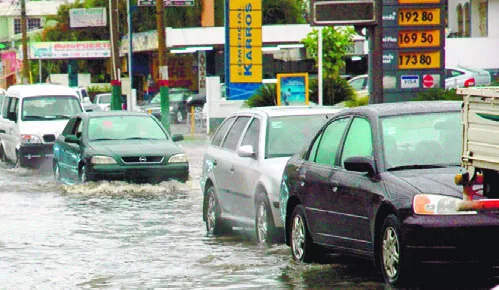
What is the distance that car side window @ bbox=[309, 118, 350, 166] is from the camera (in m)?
11.4

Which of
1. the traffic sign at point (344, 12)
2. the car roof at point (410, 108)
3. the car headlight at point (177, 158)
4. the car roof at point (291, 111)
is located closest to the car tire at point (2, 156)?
the car headlight at point (177, 158)

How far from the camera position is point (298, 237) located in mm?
11969

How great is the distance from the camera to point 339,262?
12.1 metres

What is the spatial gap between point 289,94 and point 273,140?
16.8 meters

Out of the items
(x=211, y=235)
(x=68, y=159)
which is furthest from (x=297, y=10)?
(x=211, y=235)

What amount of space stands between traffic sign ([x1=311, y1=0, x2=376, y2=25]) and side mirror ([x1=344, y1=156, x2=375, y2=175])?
31.7 feet

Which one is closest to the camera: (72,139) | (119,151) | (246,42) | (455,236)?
(455,236)

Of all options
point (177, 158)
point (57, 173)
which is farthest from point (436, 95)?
point (57, 173)

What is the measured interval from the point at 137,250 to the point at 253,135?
75.8 inches

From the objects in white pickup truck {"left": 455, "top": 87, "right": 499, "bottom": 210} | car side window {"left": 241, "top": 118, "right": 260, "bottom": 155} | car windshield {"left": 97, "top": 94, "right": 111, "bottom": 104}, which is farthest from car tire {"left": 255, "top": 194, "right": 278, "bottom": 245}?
car windshield {"left": 97, "top": 94, "right": 111, "bottom": 104}

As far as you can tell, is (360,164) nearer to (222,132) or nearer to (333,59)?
(222,132)

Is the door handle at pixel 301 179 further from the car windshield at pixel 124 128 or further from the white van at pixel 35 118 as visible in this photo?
the white van at pixel 35 118

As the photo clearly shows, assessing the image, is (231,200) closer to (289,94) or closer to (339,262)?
(339,262)

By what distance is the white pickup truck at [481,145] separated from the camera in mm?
9055
